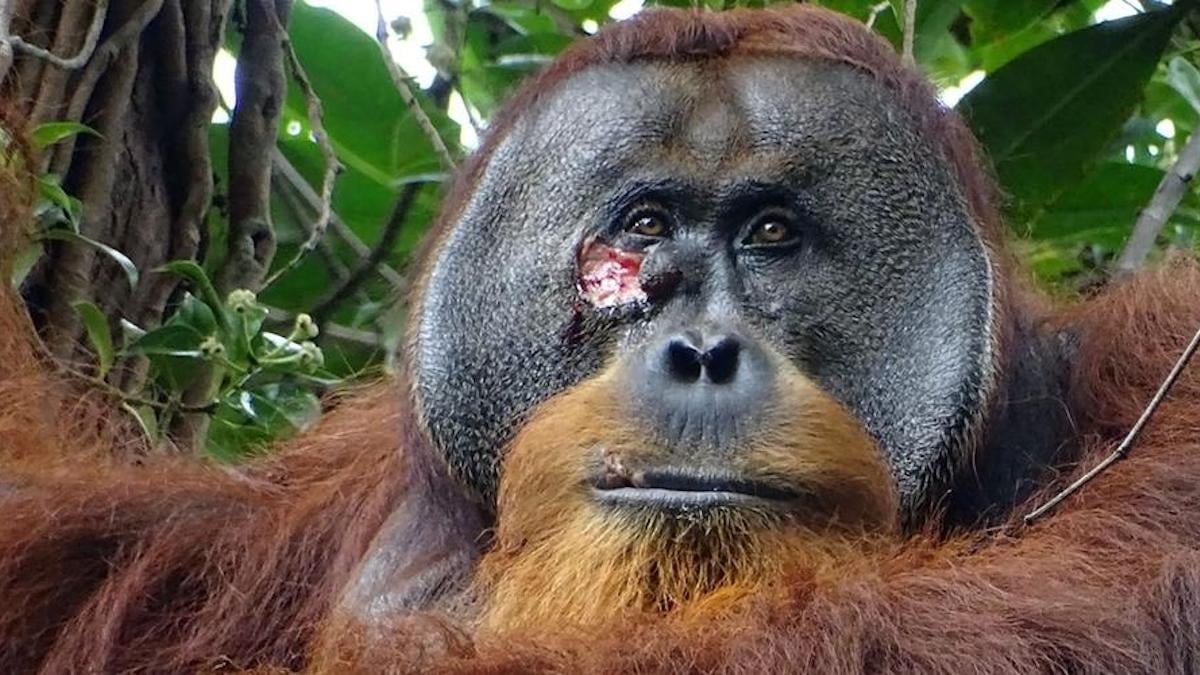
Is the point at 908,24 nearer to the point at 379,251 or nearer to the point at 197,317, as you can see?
the point at 379,251

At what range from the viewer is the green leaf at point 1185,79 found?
3.73 meters

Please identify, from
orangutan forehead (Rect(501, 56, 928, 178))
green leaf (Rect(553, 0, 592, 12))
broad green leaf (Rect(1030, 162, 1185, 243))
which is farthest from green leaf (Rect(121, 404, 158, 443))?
broad green leaf (Rect(1030, 162, 1185, 243))

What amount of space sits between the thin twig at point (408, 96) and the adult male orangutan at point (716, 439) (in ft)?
1.58

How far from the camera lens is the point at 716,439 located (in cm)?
261

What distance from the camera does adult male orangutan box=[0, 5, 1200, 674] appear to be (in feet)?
8.32

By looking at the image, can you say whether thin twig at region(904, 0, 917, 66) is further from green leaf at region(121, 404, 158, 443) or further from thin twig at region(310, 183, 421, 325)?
green leaf at region(121, 404, 158, 443)

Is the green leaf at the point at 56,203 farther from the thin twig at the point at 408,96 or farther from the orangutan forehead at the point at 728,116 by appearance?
the orangutan forehead at the point at 728,116

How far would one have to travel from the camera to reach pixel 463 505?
3035 mm

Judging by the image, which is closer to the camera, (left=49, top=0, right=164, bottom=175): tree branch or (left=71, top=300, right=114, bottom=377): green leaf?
(left=71, top=300, right=114, bottom=377): green leaf

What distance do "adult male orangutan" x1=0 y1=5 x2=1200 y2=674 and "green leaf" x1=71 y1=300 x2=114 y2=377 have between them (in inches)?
9.9

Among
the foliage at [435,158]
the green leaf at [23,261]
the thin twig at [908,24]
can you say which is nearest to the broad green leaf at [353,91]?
the foliage at [435,158]

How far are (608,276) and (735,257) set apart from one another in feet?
0.58

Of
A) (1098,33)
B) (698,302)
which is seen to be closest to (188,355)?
(698,302)

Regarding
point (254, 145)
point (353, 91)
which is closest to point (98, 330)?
point (254, 145)
